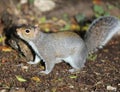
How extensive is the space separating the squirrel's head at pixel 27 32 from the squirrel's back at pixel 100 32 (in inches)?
43.0

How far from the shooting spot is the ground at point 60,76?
561 cm

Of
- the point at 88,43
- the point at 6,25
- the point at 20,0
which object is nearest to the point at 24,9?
the point at 20,0

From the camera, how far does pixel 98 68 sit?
20.7 ft

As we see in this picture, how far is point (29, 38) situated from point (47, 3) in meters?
3.12

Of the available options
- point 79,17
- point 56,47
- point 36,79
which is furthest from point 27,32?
point 79,17

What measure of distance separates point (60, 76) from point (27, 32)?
33.5 inches

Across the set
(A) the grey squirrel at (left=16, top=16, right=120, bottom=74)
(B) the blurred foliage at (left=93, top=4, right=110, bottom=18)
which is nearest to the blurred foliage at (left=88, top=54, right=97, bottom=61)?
(A) the grey squirrel at (left=16, top=16, right=120, bottom=74)

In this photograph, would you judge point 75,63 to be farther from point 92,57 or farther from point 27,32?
point 27,32

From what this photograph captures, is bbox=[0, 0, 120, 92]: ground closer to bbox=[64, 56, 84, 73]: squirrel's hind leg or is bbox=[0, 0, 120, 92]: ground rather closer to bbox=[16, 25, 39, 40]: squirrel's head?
bbox=[64, 56, 84, 73]: squirrel's hind leg

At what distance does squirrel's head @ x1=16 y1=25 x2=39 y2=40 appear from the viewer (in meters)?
5.71

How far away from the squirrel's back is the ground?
0.27m

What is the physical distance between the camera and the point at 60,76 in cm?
596

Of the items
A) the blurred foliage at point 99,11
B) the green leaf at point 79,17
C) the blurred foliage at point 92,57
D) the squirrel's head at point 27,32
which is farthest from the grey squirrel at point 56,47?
the blurred foliage at point 99,11

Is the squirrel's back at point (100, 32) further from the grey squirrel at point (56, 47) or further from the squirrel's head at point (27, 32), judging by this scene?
the squirrel's head at point (27, 32)
